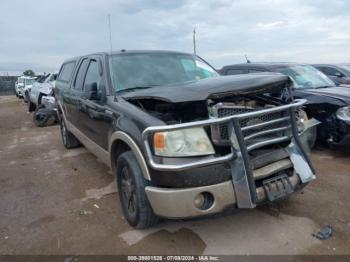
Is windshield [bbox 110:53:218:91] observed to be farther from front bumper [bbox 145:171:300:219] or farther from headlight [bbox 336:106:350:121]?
headlight [bbox 336:106:350:121]

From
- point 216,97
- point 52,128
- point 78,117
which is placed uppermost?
point 216,97

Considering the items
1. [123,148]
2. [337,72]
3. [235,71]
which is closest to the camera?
[123,148]

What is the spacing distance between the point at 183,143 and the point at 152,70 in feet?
5.89

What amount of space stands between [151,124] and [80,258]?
4.32ft

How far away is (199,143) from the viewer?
8.95 feet

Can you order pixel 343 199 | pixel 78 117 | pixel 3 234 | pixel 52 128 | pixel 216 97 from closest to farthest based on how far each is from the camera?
pixel 216 97 → pixel 3 234 → pixel 343 199 → pixel 78 117 → pixel 52 128

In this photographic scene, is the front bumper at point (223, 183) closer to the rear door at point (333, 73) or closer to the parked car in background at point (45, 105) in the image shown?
the parked car in background at point (45, 105)

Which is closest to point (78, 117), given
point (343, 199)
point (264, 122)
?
point (264, 122)

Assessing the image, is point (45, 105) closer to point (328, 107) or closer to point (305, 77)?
point (305, 77)

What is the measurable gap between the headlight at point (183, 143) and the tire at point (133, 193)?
1.37 ft

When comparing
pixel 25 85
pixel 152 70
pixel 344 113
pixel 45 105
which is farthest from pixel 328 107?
pixel 25 85

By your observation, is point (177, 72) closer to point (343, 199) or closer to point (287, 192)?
point (287, 192)

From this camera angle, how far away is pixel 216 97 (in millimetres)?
2861

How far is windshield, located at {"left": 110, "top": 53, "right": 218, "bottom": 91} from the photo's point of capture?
13.2 feet
